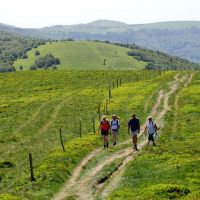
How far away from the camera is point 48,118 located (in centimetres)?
6594

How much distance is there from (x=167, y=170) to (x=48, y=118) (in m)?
35.3

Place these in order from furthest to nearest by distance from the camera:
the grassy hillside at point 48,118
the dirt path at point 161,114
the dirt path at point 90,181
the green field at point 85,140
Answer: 1. the grassy hillside at point 48,118
2. the green field at point 85,140
3. the dirt path at point 161,114
4. the dirt path at point 90,181

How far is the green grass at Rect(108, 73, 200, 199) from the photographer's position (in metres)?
28.2

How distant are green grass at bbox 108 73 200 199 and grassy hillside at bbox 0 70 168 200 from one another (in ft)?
17.6

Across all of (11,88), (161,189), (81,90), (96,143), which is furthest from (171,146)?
(11,88)

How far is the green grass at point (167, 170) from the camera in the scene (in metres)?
28.2

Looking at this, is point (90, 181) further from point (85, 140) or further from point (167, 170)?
point (85, 140)

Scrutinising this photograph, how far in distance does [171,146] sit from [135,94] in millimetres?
42121

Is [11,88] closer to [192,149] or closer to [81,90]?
[81,90]

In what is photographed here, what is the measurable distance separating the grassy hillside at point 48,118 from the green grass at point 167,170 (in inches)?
211

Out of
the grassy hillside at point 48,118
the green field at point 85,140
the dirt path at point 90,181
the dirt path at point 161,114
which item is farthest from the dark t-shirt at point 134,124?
the grassy hillside at point 48,118

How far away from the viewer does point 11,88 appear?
107 m

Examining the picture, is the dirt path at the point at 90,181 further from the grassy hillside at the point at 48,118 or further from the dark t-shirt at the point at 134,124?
the dark t-shirt at the point at 134,124

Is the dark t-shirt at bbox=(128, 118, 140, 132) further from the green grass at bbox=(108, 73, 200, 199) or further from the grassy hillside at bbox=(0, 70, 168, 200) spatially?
the grassy hillside at bbox=(0, 70, 168, 200)
